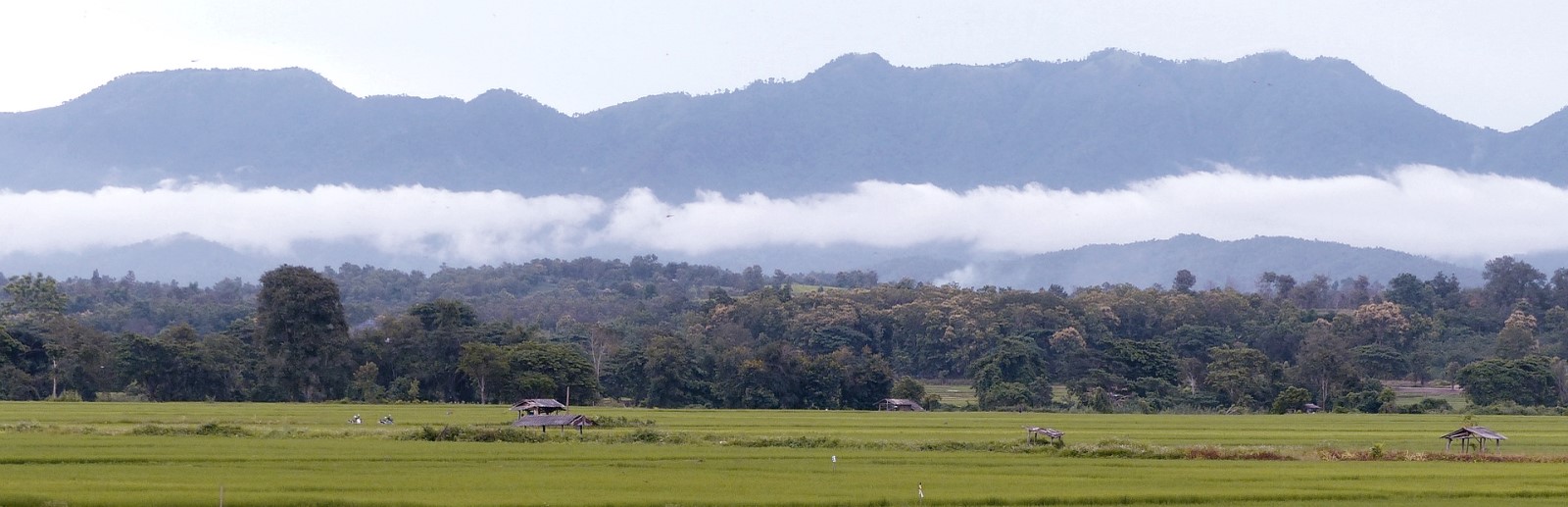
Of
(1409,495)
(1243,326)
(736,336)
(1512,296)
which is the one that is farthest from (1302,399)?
(1512,296)

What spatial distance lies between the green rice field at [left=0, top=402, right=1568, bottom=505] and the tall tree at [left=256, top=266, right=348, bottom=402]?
955 inches

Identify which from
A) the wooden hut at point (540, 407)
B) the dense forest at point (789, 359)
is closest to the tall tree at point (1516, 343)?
the dense forest at point (789, 359)

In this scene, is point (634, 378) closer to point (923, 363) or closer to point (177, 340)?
point (177, 340)

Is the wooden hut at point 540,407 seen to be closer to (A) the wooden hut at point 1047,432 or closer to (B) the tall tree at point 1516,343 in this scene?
(A) the wooden hut at point 1047,432

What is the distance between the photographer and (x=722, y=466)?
3556 cm

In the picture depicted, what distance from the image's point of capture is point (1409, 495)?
30.3m

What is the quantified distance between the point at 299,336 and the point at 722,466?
171ft

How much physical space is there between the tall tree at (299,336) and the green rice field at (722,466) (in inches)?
955

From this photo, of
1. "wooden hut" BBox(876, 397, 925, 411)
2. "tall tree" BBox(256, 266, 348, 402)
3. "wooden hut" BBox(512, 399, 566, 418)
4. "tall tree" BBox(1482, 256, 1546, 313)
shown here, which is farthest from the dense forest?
"wooden hut" BBox(512, 399, 566, 418)

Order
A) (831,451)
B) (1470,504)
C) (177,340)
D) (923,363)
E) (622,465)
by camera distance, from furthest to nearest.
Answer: (923,363) → (177,340) → (831,451) → (622,465) → (1470,504)

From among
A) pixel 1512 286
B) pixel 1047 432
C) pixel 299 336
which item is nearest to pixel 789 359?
pixel 299 336

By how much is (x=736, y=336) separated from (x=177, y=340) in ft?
133

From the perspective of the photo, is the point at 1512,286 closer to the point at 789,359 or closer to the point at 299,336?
the point at 789,359

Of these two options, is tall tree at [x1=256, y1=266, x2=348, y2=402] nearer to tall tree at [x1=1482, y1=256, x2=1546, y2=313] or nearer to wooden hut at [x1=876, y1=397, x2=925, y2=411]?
wooden hut at [x1=876, y1=397, x2=925, y2=411]
